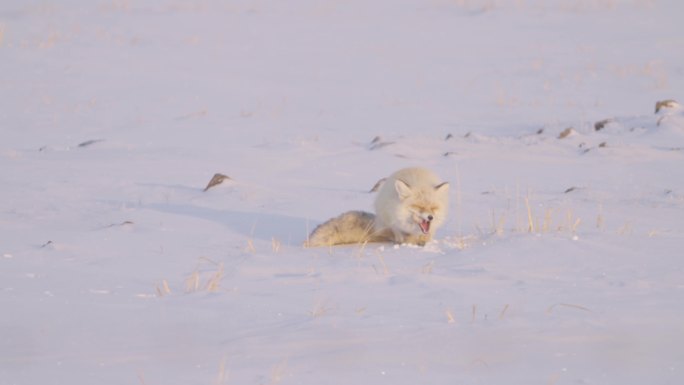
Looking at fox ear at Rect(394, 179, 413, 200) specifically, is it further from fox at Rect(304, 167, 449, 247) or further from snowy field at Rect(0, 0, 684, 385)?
snowy field at Rect(0, 0, 684, 385)

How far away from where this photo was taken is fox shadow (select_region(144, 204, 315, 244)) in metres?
8.85

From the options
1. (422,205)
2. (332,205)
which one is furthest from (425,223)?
(332,205)

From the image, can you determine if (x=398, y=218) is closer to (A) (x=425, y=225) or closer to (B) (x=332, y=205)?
(A) (x=425, y=225)

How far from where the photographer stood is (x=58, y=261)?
7.34 m

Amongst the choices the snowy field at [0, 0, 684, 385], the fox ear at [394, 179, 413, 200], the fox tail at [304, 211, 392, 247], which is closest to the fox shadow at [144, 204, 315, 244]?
the snowy field at [0, 0, 684, 385]

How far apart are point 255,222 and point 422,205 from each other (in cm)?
173

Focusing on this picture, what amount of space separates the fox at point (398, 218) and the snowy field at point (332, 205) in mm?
278

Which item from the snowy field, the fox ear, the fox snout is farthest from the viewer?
the fox ear

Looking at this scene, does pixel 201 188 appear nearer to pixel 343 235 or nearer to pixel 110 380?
pixel 343 235

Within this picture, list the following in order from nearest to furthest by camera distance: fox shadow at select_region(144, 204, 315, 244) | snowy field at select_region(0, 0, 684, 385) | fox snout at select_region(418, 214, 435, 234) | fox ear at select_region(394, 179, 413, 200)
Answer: snowy field at select_region(0, 0, 684, 385)
fox snout at select_region(418, 214, 435, 234)
fox ear at select_region(394, 179, 413, 200)
fox shadow at select_region(144, 204, 315, 244)

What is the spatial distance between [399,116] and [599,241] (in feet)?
39.0

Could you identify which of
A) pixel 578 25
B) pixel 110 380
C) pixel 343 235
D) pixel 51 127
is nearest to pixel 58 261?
pixel 343 235

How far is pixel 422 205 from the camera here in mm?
8305

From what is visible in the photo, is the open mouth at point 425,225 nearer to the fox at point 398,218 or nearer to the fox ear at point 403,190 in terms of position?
the fox at point 398,218
